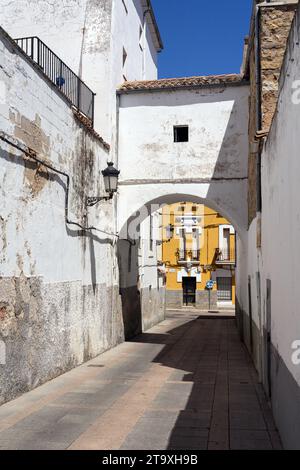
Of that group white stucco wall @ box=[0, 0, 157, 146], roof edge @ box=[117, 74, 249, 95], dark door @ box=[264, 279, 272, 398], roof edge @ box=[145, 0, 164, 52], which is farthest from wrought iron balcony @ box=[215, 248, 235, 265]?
dark door @ box=[264, 279, 272, 398]

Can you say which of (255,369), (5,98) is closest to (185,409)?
(255,369)

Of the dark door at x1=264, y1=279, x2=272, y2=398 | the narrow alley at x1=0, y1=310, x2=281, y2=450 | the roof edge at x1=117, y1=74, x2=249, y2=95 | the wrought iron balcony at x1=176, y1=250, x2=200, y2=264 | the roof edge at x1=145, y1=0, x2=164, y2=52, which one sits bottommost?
the narrow alley at x1=0, y1=310, x2=281, y2=450

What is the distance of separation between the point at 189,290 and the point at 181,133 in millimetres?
20507

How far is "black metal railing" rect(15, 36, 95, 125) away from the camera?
388 inches

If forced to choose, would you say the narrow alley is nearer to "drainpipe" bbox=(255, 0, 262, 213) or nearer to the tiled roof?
"drainpipe" bbox=(255, 0, 262, 213)

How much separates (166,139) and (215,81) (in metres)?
1.88

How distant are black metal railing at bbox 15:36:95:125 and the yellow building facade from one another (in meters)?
19.3

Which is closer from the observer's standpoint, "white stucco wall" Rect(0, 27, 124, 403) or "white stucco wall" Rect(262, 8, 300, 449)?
"white stucco wall" Rect(262, 8, 300, 449)

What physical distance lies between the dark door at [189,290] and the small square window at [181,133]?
20.0 metres

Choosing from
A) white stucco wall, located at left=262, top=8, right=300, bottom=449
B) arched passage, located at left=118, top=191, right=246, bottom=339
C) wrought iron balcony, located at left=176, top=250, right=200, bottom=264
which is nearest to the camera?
white stucco wall, located at left=262, top=8, right=300, bottom=449

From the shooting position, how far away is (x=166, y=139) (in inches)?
504

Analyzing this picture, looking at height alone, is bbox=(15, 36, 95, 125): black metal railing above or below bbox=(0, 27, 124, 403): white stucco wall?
above

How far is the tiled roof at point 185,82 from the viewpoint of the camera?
41.0 feet

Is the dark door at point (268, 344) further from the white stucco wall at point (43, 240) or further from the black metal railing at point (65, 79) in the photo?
the black metal railing at point (65, 79)
